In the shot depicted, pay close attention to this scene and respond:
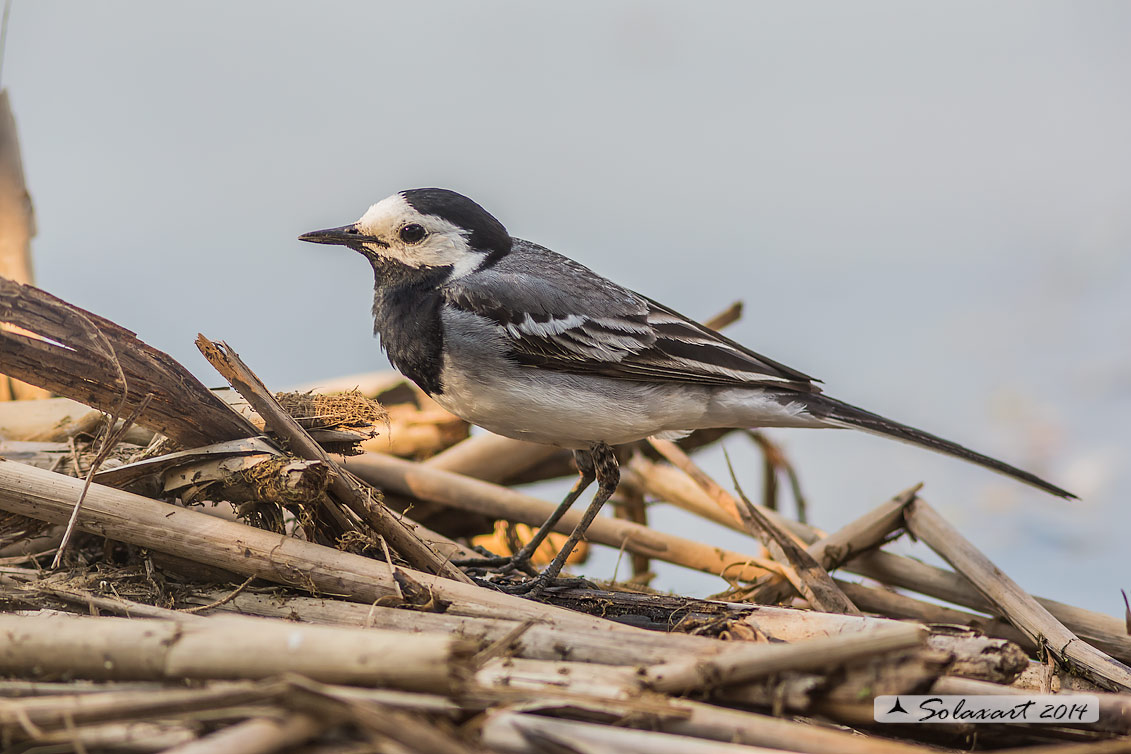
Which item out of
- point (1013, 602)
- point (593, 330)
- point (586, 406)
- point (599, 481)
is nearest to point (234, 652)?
point (586, 406)

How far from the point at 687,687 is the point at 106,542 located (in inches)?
78.4

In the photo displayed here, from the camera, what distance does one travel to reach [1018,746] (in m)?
2.31

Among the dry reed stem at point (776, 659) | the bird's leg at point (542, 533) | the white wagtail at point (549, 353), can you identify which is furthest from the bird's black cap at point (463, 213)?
the dry reed stem at point (776, 659)

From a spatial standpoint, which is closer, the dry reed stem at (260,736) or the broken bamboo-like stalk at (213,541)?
the dry reed stem at (260,736)

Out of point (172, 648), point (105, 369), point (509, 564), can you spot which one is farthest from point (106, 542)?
point (509, 564)

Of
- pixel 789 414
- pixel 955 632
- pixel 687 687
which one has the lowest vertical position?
pixel 687 687

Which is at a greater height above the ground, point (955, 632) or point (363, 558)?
point (955, 632)

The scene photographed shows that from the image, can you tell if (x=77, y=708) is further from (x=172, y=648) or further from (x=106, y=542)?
(x=106, y=542)

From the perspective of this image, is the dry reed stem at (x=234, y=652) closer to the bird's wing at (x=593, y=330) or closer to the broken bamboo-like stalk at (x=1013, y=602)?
the bird's wing at (x=593, y=330)

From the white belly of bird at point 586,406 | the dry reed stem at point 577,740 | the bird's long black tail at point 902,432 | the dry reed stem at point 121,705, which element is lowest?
the dry reed stem at point 121,705

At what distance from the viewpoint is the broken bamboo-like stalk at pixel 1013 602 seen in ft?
9.76

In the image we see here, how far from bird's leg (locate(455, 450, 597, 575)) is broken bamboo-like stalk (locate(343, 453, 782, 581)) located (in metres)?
0.16

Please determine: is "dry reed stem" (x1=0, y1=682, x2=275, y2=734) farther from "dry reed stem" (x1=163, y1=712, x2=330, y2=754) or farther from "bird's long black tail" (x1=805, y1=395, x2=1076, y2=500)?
"bird's long black tail" (x1=805, y1=395, x2=1076, y2=500)

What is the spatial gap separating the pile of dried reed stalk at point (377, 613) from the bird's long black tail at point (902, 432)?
26 centimetres
